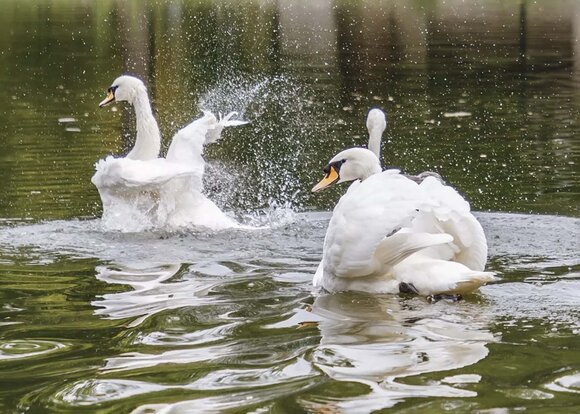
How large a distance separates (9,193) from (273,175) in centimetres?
339

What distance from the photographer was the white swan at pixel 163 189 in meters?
11.1

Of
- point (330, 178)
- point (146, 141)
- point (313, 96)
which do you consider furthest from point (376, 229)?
point (313, 96)

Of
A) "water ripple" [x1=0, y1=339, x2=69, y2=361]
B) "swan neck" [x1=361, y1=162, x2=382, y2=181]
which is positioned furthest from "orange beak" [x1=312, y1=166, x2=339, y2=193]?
"water ripple" [x1=0, y1=339, x2=69, y2=361]

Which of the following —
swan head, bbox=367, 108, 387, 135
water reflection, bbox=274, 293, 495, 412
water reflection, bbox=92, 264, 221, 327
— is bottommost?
water reflection, bbox=274, 293, 495, 412

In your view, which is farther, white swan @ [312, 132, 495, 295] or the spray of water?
the spray of water

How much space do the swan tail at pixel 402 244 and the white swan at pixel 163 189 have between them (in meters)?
3.55

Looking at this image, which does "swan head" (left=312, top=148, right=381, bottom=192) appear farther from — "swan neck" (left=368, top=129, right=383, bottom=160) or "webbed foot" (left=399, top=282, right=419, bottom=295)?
"webbed foot" (left=399, top=282, right=419, bottom=295)

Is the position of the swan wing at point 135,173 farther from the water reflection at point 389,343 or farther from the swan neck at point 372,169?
the water reflection at point 389,343

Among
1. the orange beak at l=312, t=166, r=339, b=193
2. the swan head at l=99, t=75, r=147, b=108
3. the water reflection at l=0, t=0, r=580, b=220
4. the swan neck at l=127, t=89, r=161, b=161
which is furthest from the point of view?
the water reflection at l=0, t=0, r=580, b=220

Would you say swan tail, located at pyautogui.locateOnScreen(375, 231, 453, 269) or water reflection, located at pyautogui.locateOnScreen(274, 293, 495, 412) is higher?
swan tail, located at pyautogui.locateOnScreen(375, 231, 453, 269)

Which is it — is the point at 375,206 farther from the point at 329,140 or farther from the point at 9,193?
the point at 329,140

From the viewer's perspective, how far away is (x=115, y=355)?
660 centimetres

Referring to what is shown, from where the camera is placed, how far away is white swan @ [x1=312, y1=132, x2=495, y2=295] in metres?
7.49

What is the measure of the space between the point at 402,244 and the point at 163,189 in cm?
Answer: 426
